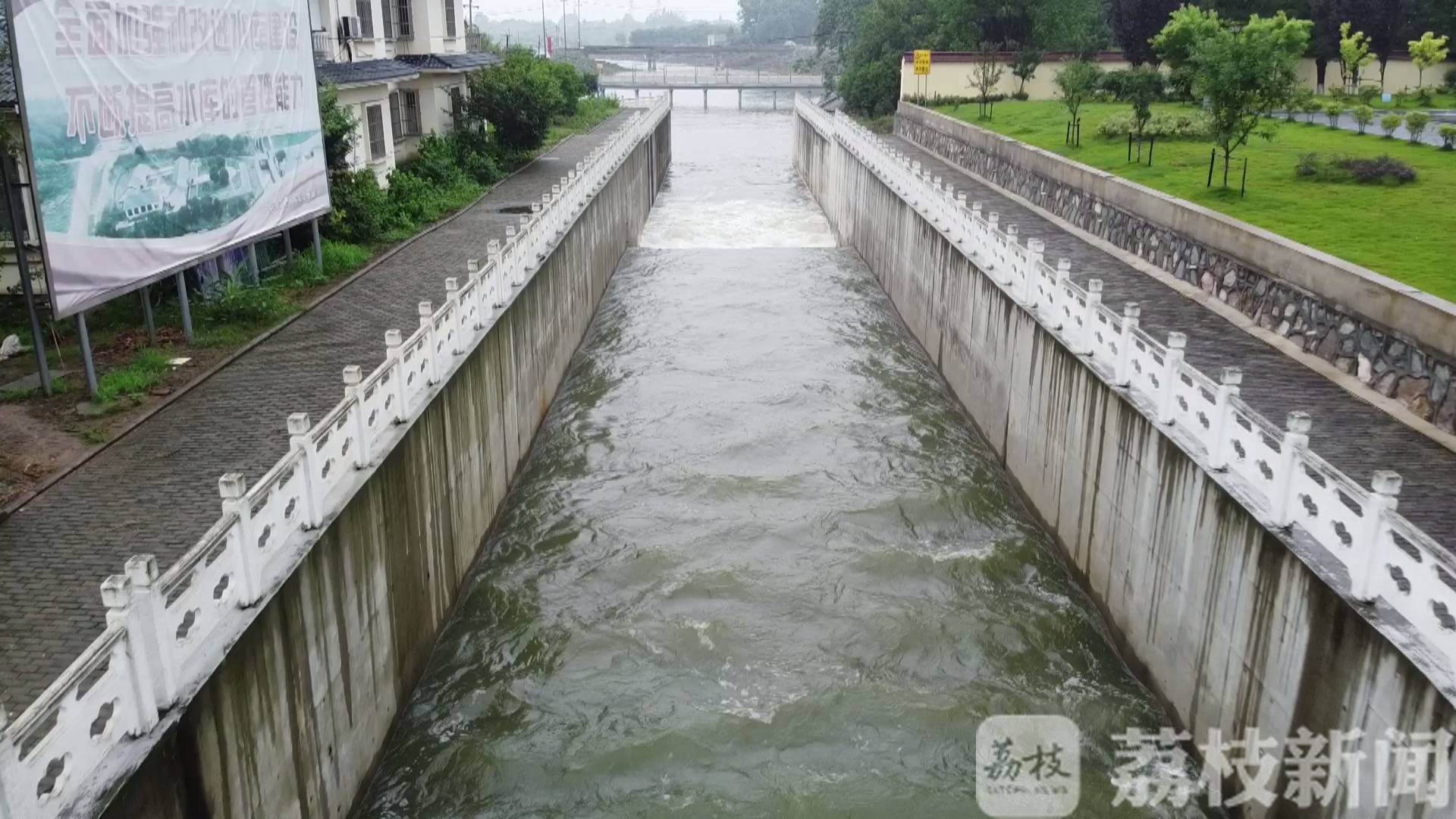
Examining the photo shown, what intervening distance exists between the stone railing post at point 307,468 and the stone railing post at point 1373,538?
23.6ft

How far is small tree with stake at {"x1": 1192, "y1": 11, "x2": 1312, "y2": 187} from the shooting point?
19797mm

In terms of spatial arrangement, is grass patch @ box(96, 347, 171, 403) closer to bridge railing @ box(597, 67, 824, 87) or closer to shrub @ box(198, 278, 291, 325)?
shrub @ box(198, 278, 291, 325)

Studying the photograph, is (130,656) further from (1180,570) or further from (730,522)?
(730,522)

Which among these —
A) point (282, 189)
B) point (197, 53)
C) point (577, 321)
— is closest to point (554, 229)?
point (577, 321)

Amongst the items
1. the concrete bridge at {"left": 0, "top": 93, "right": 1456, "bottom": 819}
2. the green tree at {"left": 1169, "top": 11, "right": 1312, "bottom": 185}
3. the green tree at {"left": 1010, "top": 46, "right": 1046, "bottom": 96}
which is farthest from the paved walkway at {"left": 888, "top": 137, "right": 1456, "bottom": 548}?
the green tree at {"left": 1010, "top": 46, "right": 1046, "bottom": 96}

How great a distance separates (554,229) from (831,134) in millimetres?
22404

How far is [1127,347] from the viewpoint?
1170 centimetres

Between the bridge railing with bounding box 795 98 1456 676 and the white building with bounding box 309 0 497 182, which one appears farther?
the white building with bounding box 309 0 497 182

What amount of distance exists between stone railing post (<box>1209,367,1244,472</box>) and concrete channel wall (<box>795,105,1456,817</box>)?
0.64 feet

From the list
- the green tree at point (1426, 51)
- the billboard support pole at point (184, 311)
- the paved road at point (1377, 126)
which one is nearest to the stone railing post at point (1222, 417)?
the billboard support pole at point (184, 311)

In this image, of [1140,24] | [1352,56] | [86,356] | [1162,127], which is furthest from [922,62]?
[86,356]

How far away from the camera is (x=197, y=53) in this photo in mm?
13836

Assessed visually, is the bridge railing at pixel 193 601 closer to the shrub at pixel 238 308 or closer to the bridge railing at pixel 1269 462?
the shrub at pixel 238 308

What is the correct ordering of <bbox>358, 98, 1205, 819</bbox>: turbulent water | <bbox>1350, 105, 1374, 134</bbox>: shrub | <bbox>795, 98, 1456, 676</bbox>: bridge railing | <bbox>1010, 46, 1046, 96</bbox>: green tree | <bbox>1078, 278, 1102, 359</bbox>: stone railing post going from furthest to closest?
<bbox>1010, 46, 1046, 96</bbox>: green tree, <bbox>1350, 105, 1374, 134</bbox>: shrub, <bbox>1078, 278, 1102, 359</bbox>: stone railing post, <bbox>358, 98, 1205, 819</bbox>: turbulent water, <bbox>795, 98, 1456, 676</bbox>: bridge railing
